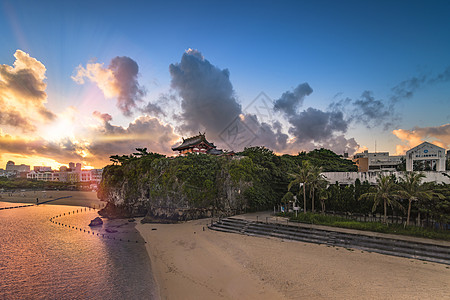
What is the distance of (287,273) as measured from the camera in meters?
15.3

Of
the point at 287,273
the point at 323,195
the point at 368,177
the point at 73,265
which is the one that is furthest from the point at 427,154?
the point at 73,265

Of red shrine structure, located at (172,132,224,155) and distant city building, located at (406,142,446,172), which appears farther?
red shrine structure, located at (172,132,224,155)

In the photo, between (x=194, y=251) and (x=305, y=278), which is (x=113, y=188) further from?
(x=305, y=278)

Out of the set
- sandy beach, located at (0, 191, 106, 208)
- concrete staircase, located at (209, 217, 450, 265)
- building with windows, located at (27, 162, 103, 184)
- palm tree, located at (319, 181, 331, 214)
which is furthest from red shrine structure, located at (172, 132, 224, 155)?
building with windows, located at (27, 162, 103, 184)

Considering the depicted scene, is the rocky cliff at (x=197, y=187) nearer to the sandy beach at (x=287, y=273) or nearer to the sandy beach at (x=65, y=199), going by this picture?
the sandy beach at (x=287, y=273)

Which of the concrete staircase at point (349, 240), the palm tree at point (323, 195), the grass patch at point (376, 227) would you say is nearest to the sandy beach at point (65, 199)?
the concrete staircase at point (349, 240)

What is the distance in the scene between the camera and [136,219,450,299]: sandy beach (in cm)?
1295

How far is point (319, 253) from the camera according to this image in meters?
18.3

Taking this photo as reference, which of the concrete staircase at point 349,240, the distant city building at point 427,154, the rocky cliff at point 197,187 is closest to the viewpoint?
the concrete staircase at point 349,240

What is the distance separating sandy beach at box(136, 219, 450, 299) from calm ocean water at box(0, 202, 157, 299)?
195 centimetres

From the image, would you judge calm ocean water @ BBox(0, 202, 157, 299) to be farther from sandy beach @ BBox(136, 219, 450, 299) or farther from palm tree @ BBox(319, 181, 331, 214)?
palm tree @ BBox(319, 181, 331, 214)

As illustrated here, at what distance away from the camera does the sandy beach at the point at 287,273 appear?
12953 millimetres

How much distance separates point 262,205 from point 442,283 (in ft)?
75.4

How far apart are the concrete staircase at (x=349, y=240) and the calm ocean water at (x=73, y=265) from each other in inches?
448
